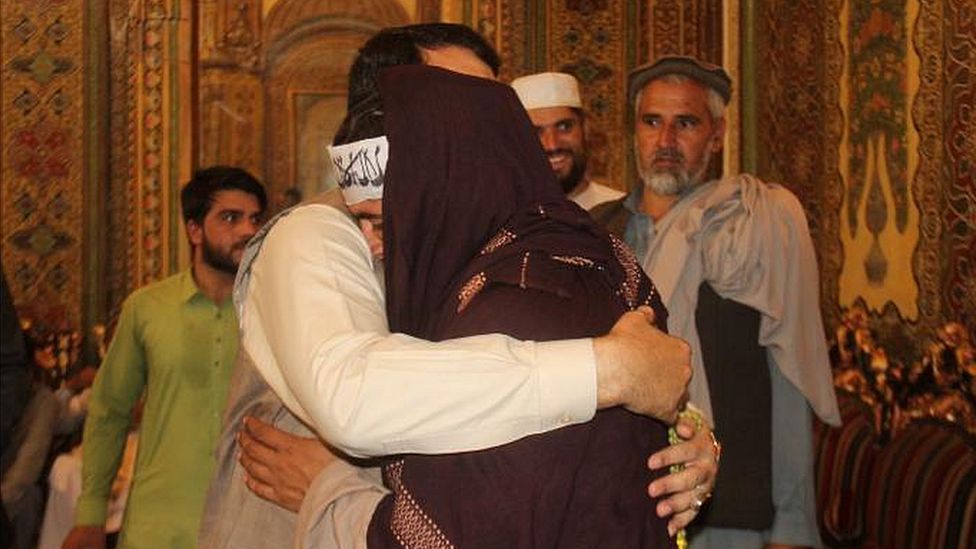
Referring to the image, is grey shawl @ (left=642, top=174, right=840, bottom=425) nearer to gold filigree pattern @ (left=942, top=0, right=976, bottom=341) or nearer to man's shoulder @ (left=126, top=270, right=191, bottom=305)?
man's shoulder @ (left=126, top=270, right=191, bottom=305)

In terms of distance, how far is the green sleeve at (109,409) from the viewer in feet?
12.6

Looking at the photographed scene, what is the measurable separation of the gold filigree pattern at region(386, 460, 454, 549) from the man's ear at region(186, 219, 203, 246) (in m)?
2.52

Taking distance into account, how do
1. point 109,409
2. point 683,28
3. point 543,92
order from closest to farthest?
point 109,409 < point 543,92 < point 683,28

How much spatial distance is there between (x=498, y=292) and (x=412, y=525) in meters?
→ 0.26

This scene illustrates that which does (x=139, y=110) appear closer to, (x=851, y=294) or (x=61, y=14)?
(x=61, y=14)

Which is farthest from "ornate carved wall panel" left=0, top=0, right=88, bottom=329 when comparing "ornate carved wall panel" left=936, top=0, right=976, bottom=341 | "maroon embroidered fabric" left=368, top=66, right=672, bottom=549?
"maroon embroidered fabric" left=368, top=66, right=672, bottom=549

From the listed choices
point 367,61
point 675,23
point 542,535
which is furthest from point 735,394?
point 675,23

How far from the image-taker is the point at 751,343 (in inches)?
118

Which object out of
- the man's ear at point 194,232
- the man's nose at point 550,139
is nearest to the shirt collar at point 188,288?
the man's ear at point 194,232

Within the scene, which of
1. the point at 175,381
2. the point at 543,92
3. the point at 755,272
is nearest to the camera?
the point at 755,272

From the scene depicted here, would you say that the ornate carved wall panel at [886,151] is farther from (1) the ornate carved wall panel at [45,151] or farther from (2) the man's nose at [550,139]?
(1) the ornate carved wall panel at [45,151]

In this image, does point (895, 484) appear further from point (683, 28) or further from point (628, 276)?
point (683, 28)

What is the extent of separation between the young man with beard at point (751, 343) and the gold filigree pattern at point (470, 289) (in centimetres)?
136

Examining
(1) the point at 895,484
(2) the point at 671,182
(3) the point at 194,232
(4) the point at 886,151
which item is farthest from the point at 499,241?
(4) the point at 886,151
